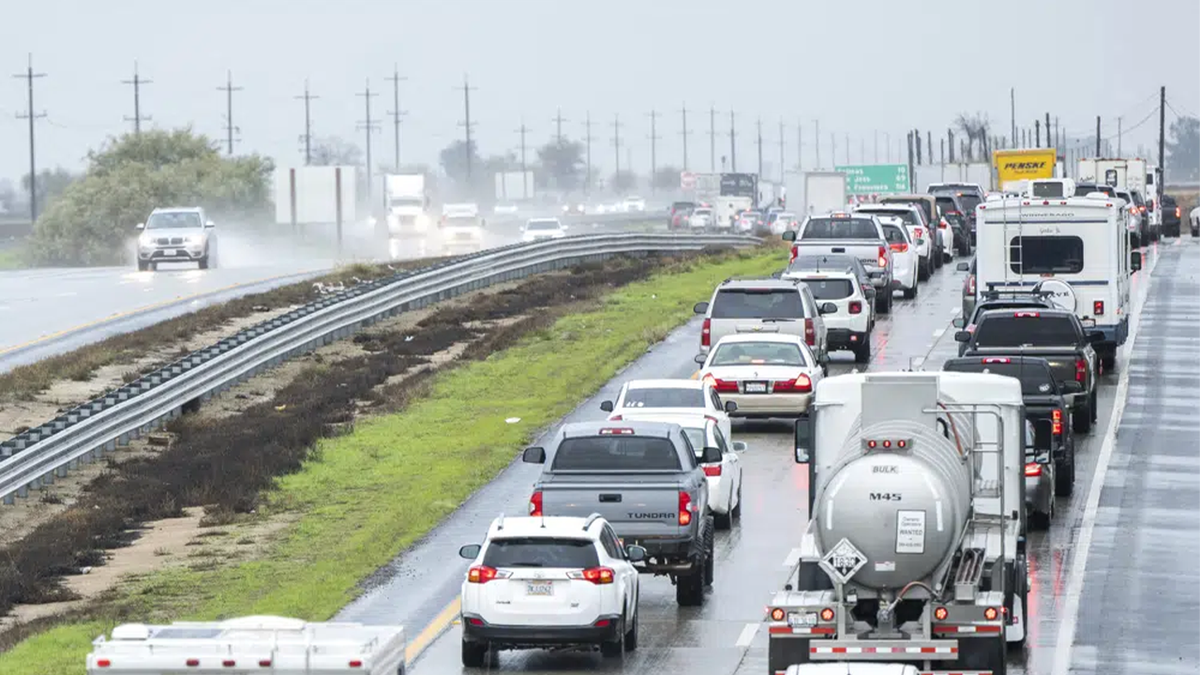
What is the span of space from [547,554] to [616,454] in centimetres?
361

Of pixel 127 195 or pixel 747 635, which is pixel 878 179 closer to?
pixel 127 195

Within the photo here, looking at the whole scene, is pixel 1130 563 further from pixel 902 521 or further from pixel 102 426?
pixel 102 426

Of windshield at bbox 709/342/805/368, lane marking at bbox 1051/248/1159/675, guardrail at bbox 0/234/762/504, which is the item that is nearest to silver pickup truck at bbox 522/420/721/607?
lane marking at bbox 1051/248/1159/675

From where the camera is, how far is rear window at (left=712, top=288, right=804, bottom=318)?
133ft

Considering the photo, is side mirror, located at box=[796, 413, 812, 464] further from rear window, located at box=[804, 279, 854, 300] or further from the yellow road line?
rear window, located at box=[804, 279, 854, 300]

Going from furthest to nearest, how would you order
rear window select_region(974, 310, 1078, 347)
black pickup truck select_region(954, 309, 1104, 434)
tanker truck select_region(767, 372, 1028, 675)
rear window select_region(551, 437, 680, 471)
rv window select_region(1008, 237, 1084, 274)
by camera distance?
rv window select_region(1008, 237, 1084, 274) → rear window select_region(974, 310, 1078, 347) → black pickup truck select_region(954, 309, 1104, 434) → rear window select_region(551, 437, 680, 471) → tanker truck select_region(767, 372, 1028, 675)

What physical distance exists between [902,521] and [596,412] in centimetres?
2184

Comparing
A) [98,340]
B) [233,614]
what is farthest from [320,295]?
[233,614]

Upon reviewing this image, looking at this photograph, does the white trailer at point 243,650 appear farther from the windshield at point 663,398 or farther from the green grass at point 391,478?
the windshield at point 663,398

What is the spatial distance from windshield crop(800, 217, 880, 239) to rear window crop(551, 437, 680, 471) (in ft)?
95.5

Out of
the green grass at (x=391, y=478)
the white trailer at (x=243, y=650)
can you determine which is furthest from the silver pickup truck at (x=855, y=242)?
the white trailer at (x=243, y=650)

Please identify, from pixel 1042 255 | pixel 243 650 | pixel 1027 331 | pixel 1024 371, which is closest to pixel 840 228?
pixel 1042 255

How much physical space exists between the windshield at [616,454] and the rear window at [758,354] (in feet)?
41.4

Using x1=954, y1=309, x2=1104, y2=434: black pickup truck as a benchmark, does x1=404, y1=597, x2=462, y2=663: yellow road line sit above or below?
below
